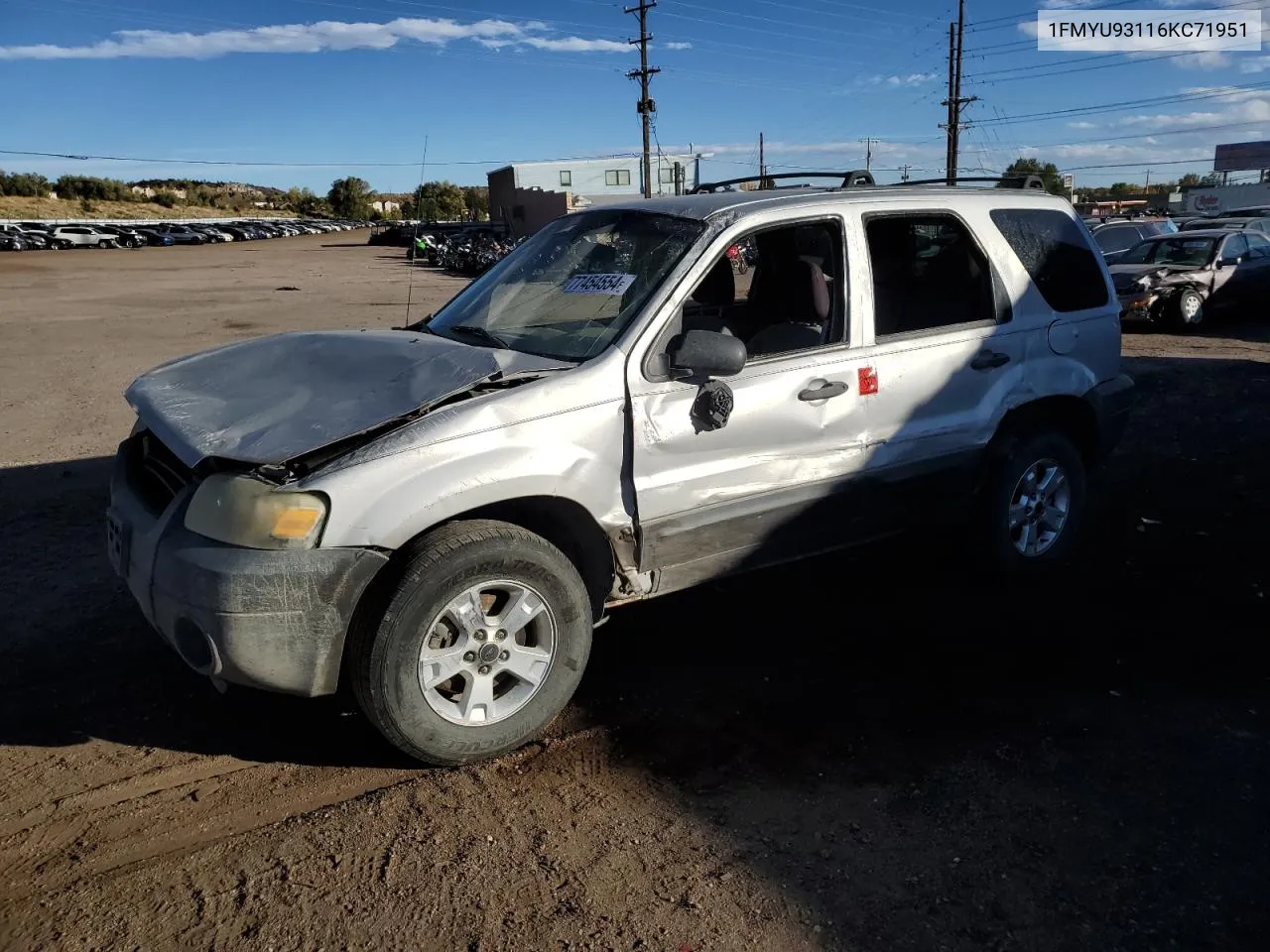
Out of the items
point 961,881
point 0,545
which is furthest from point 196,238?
point 961,881

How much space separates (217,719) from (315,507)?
126 centimetres

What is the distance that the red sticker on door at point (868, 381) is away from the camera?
4219 mm

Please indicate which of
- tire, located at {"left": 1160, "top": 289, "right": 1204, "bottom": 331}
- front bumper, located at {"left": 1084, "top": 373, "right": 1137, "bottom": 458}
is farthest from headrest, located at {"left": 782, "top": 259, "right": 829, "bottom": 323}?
tire, located at {"left": 1160, "top": 289, "right": 1204, "bottom": 331}

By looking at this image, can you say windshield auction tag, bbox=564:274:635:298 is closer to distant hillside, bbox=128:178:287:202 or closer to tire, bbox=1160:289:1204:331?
tire, bbox=1160:289:1204:331

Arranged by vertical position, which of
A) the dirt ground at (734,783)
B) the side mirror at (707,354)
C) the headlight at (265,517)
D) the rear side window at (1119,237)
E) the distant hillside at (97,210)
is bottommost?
the dirt ground at (734,783)

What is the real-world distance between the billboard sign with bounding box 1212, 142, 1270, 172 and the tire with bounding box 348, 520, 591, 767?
10169cm

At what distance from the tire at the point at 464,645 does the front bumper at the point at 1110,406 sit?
10.4 ft

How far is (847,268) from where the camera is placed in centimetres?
426

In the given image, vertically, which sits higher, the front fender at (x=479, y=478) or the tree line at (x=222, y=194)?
the tree line at (x=222, y=194)

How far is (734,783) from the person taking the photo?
3352 mm

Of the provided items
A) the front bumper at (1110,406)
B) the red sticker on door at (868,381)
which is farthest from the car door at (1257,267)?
the red sticker on door at (868,381)

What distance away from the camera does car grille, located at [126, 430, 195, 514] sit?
351cm

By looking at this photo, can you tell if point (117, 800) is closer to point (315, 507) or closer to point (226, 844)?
point (226, 844)

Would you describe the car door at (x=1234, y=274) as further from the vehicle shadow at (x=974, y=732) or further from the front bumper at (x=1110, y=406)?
the front bumper at (x=1110, y=406)
